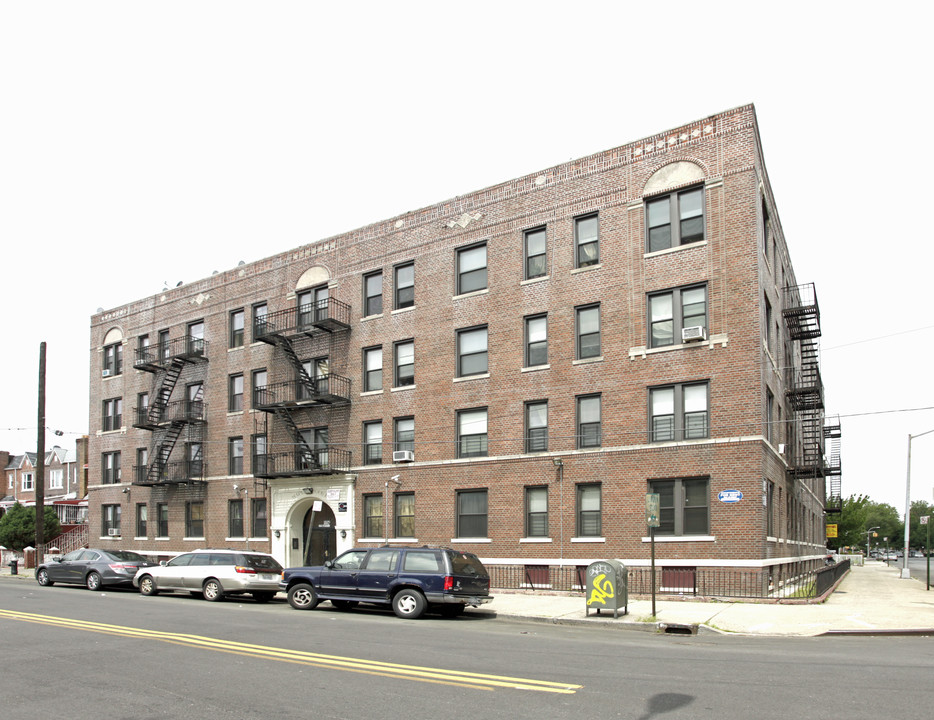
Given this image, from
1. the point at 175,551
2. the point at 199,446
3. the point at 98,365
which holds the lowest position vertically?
the point at 175,551

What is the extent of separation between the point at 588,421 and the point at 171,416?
831 inches

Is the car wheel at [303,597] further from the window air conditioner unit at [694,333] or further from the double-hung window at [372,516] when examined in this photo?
the window air conditioner unit at [694,333]

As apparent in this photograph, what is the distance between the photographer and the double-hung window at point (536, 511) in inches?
1054

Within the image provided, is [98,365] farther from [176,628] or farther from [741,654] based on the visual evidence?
[741,654]

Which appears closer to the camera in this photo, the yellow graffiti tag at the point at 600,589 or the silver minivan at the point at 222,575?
the yellow graffiti tag at the point at 600,589

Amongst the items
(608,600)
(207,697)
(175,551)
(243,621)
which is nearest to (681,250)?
(608,600)

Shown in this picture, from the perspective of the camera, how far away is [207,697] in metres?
9.60

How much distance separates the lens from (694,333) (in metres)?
24.1

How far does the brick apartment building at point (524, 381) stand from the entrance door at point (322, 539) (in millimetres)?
126

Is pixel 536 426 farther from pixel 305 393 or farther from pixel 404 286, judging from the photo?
pixel 305 393

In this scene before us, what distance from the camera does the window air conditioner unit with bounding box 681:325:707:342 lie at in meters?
24.0

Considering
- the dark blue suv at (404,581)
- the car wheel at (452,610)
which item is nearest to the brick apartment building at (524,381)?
the car wheel at (452,610)

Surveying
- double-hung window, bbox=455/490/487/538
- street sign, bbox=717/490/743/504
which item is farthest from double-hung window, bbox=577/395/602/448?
street sign, bbox=717/490/743/504

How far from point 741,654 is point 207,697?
8204 millimetres
